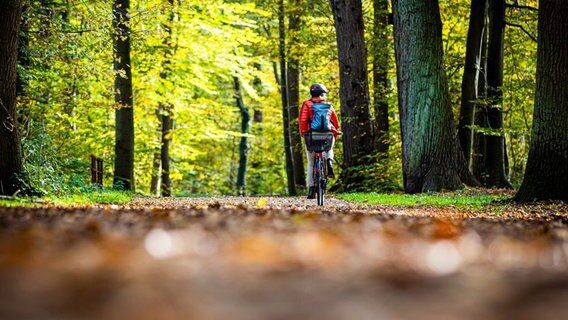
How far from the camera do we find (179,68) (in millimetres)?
21422

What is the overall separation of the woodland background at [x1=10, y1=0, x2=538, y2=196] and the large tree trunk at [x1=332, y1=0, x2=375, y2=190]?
0.49m

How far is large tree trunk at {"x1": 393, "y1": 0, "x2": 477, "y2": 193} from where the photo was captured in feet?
42.7

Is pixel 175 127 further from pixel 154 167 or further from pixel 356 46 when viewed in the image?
pixel 356 46

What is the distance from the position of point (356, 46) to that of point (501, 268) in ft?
49.6

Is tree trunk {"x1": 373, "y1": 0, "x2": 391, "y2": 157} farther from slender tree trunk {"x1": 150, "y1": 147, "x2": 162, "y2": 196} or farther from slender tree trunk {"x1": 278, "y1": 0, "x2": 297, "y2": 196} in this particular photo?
slender tree trunk {"x1": 150, "y1": 147, "x2": 162, "y2": 196}

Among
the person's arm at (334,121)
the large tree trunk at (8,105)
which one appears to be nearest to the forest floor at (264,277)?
the large tree trunk at (8,105)

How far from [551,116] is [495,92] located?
27.2 feet

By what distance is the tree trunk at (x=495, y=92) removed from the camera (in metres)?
17.2

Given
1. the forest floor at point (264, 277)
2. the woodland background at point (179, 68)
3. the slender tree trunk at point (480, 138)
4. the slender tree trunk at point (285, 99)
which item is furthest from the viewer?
the slender tree trunk at point (285, 99)

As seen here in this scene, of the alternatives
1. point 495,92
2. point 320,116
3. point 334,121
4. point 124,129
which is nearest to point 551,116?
point 334,121

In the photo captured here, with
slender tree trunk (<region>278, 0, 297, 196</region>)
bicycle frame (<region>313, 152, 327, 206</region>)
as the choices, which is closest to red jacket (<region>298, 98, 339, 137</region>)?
bicycle frame (<region>313, 152, 327, 206</region>)

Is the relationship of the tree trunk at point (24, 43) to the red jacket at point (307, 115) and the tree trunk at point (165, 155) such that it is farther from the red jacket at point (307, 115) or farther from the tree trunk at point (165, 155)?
the tree trunk at point (165, 155)

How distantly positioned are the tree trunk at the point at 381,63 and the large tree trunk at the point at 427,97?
556 cm

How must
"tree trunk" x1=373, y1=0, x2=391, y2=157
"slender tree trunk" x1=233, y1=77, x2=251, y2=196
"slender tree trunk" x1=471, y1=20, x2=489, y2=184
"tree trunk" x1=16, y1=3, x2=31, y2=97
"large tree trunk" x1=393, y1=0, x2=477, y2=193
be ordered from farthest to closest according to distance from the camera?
"slender tree trunk" x1=233, y1=77, x2=251, y2=196, "tree trunk" x1=373, y1=0, x2=391, y2=157, "slender tree trunk" x1=471, y1=20, x2=489, y2=184, "large tree trunk" x1=393, y1=0, x2=477, y2=193, "tree trunk" x1=16, y1=3, x2=31, y2=97
